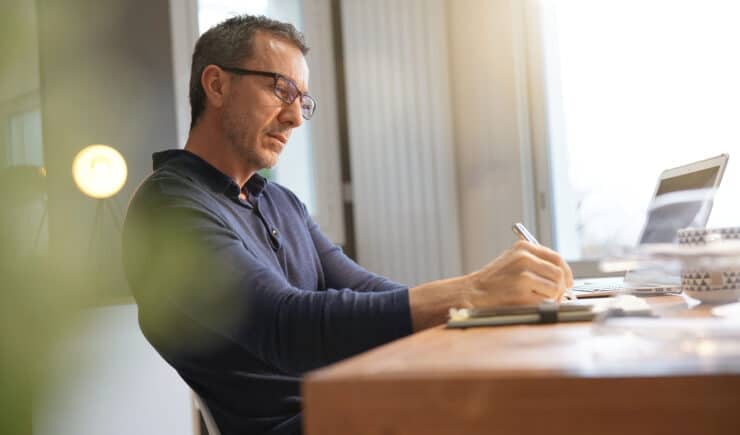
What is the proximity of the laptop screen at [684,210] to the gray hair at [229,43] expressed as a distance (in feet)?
2.88

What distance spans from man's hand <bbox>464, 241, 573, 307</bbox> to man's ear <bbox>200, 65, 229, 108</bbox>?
873mm

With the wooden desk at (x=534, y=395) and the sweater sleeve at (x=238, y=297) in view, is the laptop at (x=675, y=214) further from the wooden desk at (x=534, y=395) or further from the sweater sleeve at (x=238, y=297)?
the wooden desk at (x=534, y=395)

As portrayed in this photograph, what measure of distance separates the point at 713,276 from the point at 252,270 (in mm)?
666

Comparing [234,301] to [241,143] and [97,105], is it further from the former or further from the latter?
[97,105]

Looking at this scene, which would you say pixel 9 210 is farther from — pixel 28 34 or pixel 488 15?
pixel 488 15

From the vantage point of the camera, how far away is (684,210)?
1.25 m

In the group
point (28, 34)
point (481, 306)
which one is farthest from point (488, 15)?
point (481, 306)

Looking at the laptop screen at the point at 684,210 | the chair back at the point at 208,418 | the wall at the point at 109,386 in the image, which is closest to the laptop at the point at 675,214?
the laptop screen at the point at 684,210

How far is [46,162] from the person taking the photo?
247 centimetres

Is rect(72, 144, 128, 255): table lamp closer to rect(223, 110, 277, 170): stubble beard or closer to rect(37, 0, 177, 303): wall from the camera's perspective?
rect(37, 0, 177, 303): wall

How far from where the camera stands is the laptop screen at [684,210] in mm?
1192

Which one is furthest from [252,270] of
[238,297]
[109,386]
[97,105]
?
[97,105]

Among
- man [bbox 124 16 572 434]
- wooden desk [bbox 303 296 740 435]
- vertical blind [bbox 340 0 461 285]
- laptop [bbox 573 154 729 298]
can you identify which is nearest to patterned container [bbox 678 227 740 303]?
laptop [bbox 573 154 729 298]

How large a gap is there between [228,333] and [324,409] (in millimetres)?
598
